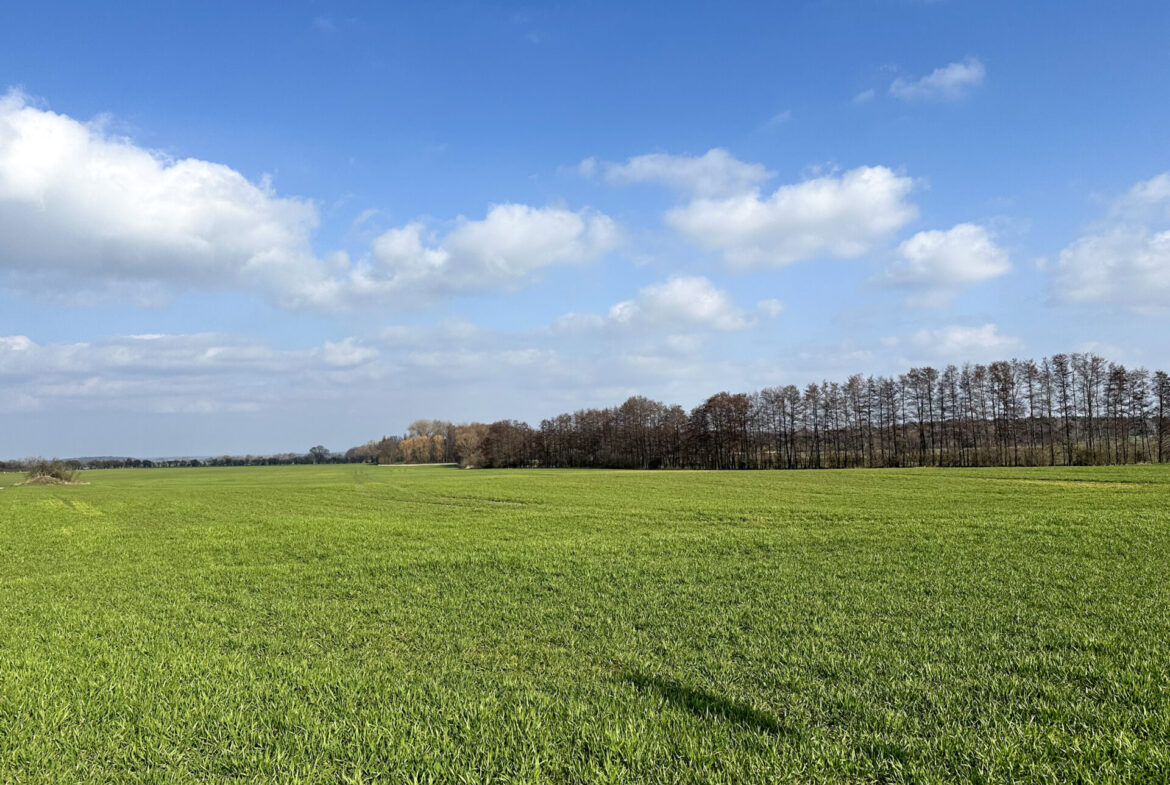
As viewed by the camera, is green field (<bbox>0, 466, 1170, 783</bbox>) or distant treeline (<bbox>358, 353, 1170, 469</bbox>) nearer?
green field (<bbox>0, 466, 1170, 783</bbox>)

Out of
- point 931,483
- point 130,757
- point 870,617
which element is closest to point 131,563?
point 130,757

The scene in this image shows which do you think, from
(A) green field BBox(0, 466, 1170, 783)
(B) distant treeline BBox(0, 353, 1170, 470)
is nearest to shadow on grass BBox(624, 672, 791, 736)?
(A) green field BBox(0, 466, 1170, 783)

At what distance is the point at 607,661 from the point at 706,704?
5.79 ft

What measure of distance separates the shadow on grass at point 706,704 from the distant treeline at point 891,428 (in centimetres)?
8561

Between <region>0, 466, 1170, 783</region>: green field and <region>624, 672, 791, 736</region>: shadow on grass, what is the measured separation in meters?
0.04

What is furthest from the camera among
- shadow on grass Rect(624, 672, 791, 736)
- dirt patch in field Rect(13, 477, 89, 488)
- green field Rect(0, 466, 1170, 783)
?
dirt patch in field Rect(13, 477, 89, 488)

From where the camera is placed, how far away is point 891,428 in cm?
9112

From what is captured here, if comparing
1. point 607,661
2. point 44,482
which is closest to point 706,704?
point 607,661

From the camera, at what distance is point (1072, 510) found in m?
20.2

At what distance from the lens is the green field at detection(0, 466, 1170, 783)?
190 inches

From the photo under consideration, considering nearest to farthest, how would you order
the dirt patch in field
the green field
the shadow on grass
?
the green field → the shadow on grass → the dirt patch in field

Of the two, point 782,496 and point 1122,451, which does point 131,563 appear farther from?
→ point 1122,451

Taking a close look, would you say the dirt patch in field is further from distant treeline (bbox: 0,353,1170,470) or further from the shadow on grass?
the shadow on grass

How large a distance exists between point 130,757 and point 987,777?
6.99 meters
